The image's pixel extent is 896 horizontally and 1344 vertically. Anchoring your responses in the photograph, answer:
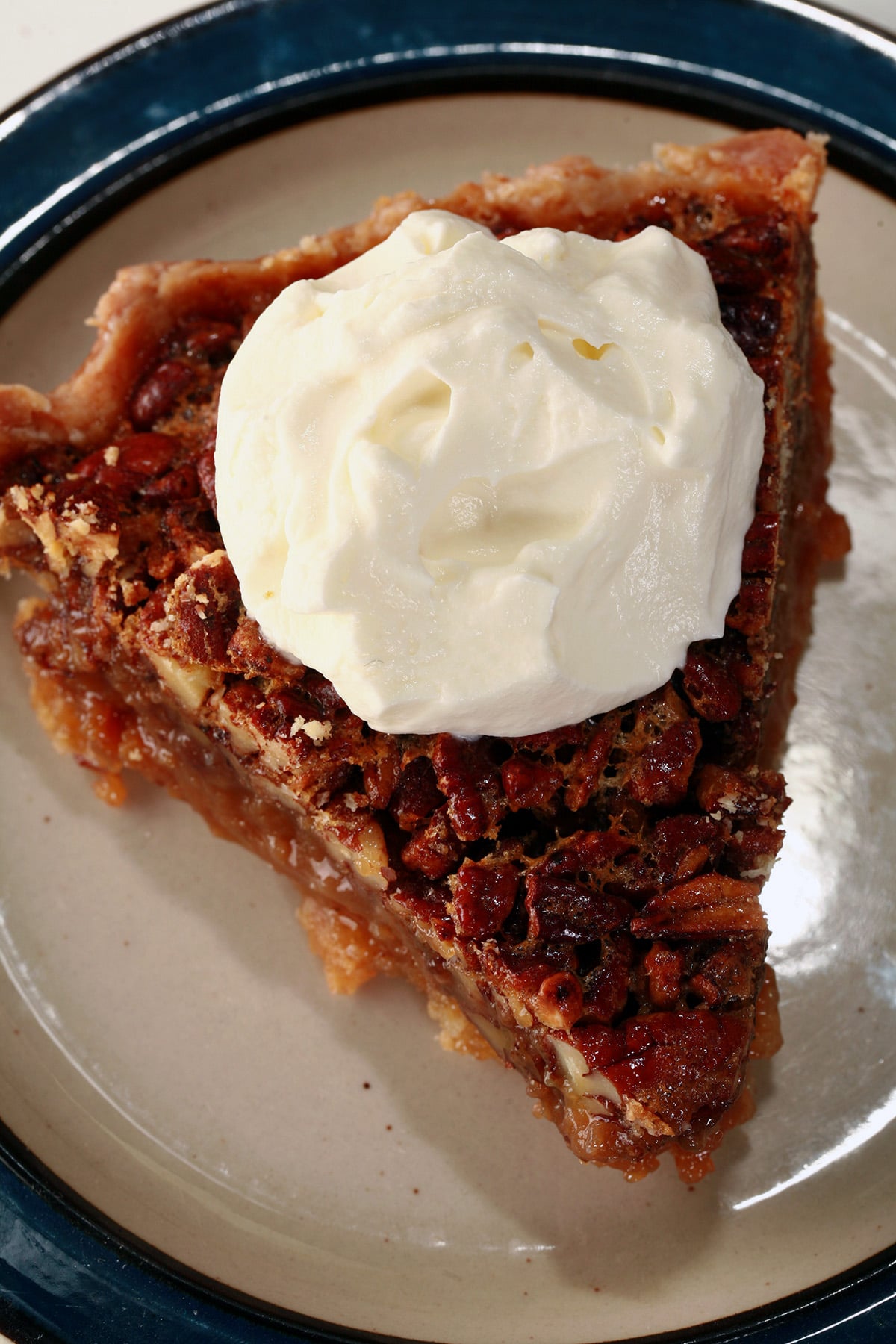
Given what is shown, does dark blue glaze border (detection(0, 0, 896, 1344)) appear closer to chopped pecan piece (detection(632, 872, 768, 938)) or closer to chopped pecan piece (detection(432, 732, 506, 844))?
chopped pecan piece (detection(432, 732, 506, 844))

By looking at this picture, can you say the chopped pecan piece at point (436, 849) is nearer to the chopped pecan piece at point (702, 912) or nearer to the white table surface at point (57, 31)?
the chopped pecan piece at point (702, 912)

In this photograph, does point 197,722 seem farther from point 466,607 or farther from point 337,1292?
point 337,1292

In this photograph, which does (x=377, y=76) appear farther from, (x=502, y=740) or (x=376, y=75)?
(x=502, y=740)

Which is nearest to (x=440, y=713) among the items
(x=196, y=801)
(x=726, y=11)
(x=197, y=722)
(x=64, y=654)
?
(x=197, y=722)

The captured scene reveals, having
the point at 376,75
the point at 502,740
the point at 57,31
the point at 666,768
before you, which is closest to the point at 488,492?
the point at 502,740

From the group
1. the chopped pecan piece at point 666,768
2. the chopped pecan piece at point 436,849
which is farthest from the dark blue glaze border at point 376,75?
the chopped pecan piece at point 436,849
